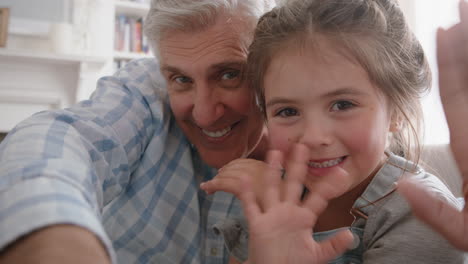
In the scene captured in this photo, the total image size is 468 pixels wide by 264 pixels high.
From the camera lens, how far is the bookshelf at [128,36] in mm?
3293

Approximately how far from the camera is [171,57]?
1049 mm

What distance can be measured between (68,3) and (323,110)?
9.30 feet

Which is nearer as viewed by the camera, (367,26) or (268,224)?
(268,224)

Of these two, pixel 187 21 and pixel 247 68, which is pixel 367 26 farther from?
pixel 187 21

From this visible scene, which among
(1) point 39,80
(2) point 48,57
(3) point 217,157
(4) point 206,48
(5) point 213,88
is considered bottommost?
(1) point 39,80

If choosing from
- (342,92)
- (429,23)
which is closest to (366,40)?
(342,92)

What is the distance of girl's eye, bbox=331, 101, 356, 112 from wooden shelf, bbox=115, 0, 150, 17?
8.91ft

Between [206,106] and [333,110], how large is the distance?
34 cm

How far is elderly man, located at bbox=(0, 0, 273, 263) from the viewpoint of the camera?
867mm

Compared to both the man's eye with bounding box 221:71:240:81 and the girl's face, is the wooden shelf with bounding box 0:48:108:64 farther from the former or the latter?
the girl's face

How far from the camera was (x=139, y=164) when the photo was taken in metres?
1.14

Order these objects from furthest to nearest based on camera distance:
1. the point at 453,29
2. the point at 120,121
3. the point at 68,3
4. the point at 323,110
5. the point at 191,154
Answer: the point at 68,3, the point at 191,154, the point at 120,121, the point at 323,110, the point at 453,29

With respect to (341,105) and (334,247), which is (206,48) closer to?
(341,105)

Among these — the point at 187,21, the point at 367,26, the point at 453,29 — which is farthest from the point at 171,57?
the point at 453,29
